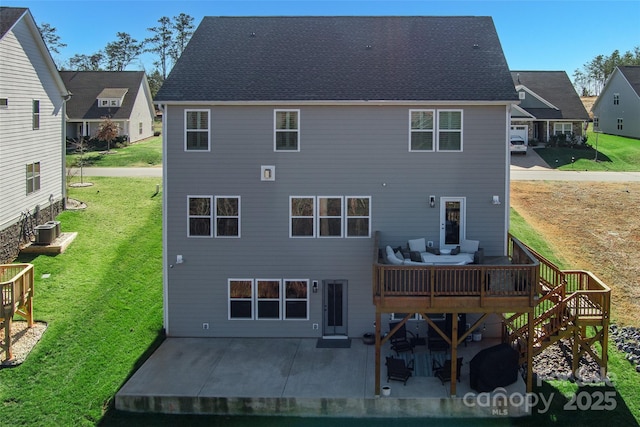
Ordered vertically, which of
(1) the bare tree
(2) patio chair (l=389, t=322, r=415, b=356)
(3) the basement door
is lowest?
(2) patio chair (l=389, t=322, r=415, b=356)

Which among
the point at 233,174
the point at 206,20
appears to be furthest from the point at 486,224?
the point at 206,20

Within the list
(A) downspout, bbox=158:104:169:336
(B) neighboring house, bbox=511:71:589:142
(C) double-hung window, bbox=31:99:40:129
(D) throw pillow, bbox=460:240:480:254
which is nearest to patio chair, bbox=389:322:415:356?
(D) throw pillow, bbox=460:240:480:254

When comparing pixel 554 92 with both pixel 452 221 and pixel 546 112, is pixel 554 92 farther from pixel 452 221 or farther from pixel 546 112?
pixel 452 221

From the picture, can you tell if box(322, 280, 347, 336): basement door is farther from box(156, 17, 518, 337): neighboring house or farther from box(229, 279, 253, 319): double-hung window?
box(229, 279, 253, 319): double-hung window

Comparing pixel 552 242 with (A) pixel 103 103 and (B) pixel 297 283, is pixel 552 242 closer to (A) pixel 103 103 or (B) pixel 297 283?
(B) pixel 297 283

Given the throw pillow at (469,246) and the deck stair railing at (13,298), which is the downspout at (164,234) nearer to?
the deck stair railing at (13,298)

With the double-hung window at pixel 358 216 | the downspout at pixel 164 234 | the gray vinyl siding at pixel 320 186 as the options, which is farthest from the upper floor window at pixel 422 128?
the downspout at pixel 164 234
